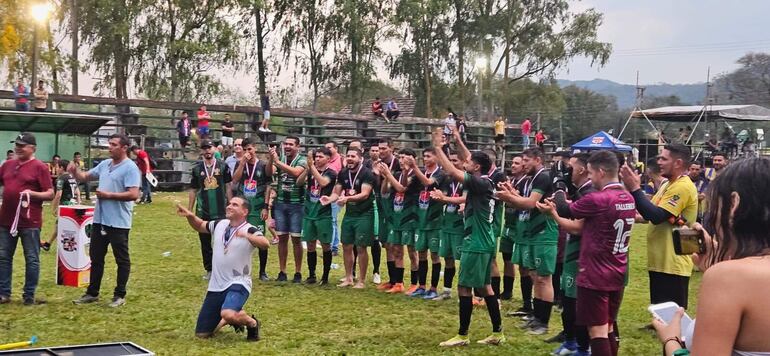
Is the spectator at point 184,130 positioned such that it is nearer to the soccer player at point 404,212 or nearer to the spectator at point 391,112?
the spectator at point 391,112

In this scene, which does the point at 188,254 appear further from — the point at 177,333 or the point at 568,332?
the point at 568,332

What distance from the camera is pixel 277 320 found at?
26.6 ft

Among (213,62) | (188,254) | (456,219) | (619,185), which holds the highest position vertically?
(213,62)

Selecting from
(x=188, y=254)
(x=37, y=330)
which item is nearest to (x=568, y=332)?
(x=37, y=330)

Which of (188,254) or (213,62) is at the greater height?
(213,62)

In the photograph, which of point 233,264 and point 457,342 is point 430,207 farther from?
point 233,264

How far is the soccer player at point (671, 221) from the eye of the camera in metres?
7.00

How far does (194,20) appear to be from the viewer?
33312mm

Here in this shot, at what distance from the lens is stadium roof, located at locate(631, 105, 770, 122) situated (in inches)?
1121

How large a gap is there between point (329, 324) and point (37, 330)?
2963 mm

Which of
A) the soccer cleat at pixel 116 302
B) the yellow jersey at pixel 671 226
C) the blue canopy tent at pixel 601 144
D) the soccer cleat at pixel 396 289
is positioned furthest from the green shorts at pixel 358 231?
the blue canopy tent at pixel 601 144

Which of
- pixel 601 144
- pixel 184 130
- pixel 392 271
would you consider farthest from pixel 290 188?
pixel 601 144

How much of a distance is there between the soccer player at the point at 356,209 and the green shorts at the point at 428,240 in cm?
71

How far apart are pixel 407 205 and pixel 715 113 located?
22.5m
